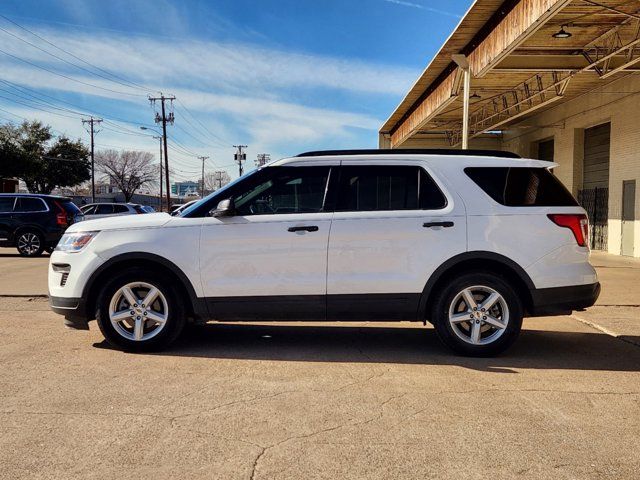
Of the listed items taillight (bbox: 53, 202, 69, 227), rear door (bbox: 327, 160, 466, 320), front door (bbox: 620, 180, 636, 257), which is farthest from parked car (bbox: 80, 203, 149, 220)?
rear door (bbox: 327, 160, 466, 320)

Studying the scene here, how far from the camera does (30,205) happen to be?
55.3ft

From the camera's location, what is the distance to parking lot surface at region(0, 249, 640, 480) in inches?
127

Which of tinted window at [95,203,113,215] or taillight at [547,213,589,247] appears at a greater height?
tinted window at [95,203,113,215]

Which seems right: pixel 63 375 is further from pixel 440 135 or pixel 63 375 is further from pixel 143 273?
pixel 440 135

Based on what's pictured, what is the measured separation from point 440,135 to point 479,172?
85.8 ft

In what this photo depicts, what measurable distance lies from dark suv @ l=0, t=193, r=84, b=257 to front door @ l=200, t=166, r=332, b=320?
13.1 m

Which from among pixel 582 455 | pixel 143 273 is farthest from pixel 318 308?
pixel 582 455

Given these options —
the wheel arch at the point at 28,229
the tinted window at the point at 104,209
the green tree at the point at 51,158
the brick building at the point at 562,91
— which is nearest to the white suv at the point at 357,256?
the brick building at the point at 562,91

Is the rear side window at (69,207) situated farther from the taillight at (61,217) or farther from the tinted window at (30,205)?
the tinted window at (30,205)

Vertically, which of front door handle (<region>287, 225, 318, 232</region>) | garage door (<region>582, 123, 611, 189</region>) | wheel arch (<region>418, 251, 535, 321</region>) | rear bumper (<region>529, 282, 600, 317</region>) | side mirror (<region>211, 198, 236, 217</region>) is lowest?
rear bumper (<region>529, 282, 600, 317</region>)

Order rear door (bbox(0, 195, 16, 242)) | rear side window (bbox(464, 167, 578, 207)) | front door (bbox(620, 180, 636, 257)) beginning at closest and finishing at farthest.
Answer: rear side window (bbox(464, 167, 578, 207)), rear door (bbox(0, 195, 16, 242)), front door (bbox(620, 180, 636, 257))

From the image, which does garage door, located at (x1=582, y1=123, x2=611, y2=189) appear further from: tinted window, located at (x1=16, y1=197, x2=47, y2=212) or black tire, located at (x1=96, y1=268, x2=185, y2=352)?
tinted window, located at (x1=16, y1=197, x2=47, y2=212)

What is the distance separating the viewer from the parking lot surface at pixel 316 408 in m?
3.22

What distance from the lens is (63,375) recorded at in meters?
4.87
